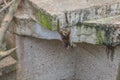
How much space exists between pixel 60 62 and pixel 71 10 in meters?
0.85

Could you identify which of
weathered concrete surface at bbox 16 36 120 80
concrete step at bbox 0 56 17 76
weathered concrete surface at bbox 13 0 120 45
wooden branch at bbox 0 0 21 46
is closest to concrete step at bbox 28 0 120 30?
weathered concrete surface at bbox 13 0 120 45

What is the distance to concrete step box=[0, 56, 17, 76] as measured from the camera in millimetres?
2490

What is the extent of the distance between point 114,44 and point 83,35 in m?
0.26

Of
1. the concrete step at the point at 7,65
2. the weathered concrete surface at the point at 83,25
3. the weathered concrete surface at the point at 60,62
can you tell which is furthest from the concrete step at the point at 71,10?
the concrete step at the point at 7,65

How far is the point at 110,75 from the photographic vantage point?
101 inches

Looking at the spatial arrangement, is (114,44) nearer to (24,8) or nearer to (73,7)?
(73,7)

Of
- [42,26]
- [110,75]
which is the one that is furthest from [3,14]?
[110,75]

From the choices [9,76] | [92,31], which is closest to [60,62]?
[9,76]

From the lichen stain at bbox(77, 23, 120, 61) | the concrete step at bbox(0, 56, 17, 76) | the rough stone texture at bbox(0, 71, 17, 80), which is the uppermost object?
the lichen stain at bbox(77, 23, 120, 61)

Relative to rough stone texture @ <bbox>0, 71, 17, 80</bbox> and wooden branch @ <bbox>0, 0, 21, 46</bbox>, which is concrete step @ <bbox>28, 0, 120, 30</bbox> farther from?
rough stone texture @ <bbox>0, 71, 17, 80</bbox>

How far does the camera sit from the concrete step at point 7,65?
249 cm

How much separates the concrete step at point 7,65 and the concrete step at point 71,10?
1.68 ft

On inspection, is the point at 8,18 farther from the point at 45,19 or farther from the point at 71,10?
the point at 71,10

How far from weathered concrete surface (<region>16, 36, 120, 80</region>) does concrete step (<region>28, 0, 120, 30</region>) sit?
0.38m
